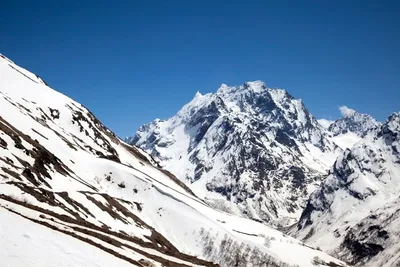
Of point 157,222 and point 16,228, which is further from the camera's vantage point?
point 157,222

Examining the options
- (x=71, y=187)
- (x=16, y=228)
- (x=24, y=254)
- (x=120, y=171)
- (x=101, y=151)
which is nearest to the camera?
(x=24, y=254)

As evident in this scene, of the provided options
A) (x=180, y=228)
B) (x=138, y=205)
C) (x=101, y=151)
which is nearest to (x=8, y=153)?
(x=138, y=205)

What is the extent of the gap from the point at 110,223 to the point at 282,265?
68.9 meters

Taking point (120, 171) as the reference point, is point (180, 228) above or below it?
below

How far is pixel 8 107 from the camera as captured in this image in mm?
138875

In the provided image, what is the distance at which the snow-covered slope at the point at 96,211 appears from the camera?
1155 inches

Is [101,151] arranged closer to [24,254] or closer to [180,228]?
[180,228]

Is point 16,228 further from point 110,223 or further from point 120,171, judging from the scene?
point 120,171

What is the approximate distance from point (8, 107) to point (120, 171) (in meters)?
41.8

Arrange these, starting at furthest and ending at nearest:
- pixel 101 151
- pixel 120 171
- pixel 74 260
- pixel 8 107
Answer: pixel 101 151, pixel 120 171, pixel 8 107, pixel 74 260

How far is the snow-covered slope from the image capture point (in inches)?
1155

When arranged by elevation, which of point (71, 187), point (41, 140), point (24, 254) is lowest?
point (24, 254)

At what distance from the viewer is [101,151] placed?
188 meters

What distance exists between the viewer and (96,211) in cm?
8894
